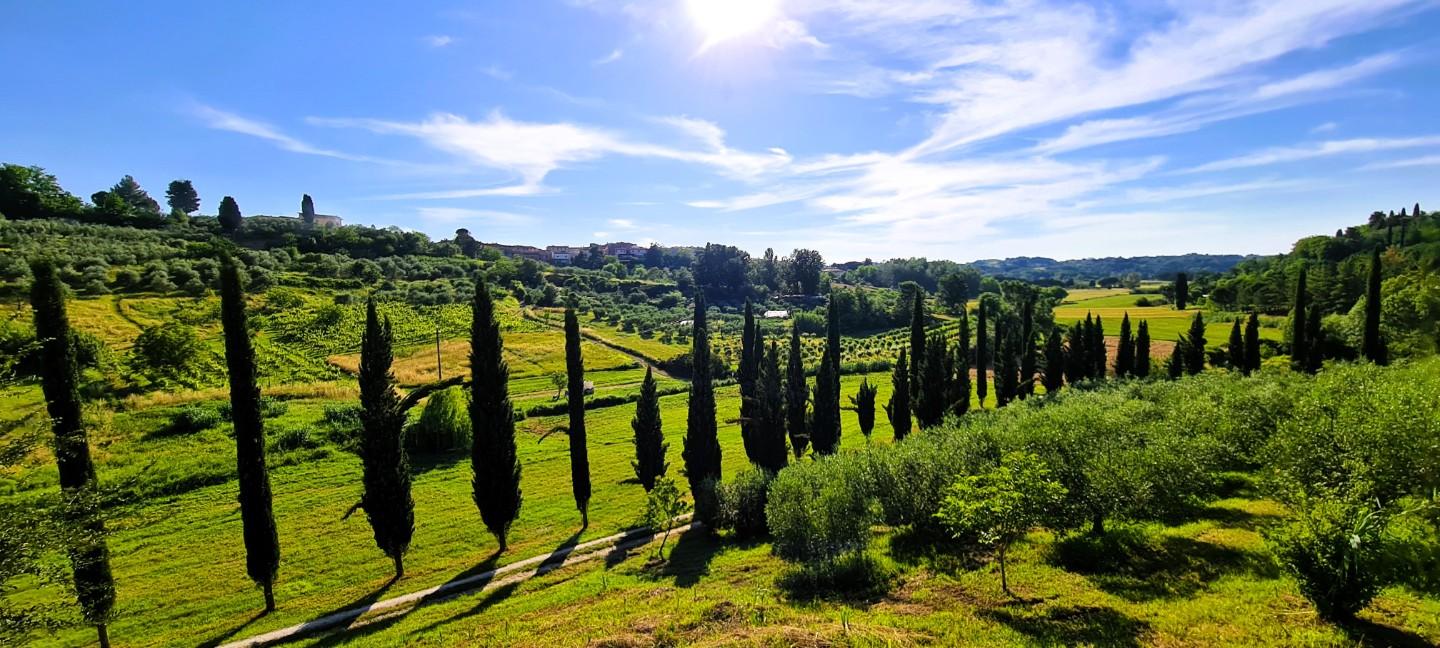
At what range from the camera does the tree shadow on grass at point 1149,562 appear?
752 inches

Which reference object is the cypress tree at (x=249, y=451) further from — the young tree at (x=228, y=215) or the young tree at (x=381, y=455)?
the young tree at (x=228, y=215)

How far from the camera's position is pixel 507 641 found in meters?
19.4

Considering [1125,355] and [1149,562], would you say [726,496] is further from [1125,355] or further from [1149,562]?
[1125,355]

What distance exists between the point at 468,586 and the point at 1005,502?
25.8m

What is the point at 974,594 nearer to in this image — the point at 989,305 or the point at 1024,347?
the point at 1024,347

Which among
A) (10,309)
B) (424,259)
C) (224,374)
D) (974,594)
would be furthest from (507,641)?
(424,259)

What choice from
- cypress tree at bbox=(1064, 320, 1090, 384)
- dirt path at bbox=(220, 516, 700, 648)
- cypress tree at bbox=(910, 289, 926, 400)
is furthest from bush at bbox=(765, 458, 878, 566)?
cypress tree at bbox=(1064, 320, 1090, 384)

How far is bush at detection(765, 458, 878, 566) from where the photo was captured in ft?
80.6

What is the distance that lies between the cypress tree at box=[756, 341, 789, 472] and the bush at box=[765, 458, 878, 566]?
15752 millimetres

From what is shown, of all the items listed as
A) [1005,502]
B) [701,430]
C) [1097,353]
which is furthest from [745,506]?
[1097,353]

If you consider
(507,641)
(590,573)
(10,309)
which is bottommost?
(590,573)

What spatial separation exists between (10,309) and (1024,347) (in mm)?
130668

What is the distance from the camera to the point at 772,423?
144 feet

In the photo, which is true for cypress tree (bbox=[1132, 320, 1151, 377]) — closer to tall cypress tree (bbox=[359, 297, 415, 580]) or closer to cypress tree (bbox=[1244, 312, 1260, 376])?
cypress tree (bbox=[1244, 312, 1260, 376])
